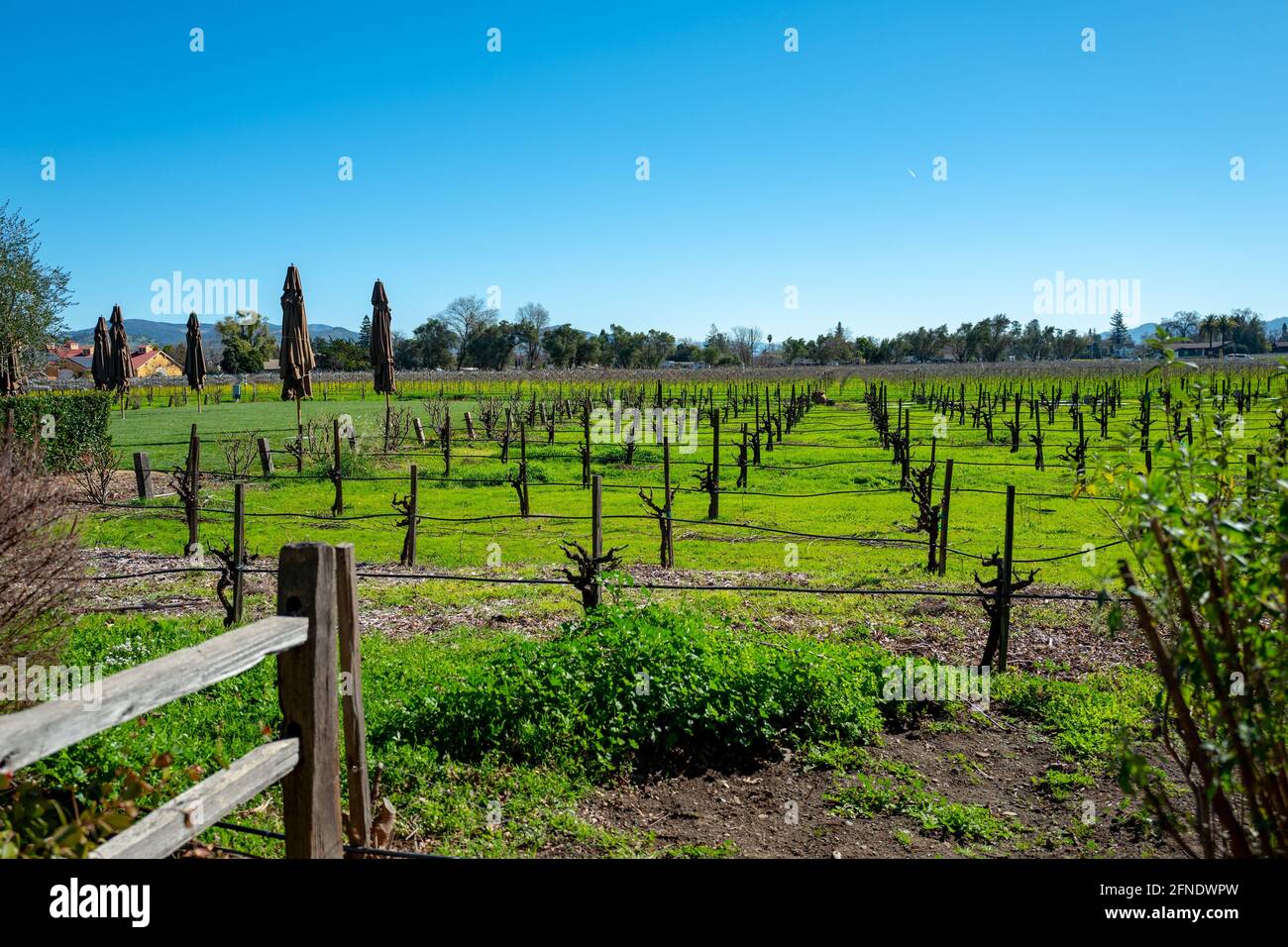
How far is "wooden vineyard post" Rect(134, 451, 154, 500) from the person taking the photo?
18219 millimetres

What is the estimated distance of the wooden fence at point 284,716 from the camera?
7.12ft

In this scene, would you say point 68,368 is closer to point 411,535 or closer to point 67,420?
point 67,420

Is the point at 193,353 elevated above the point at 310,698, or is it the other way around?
the point at 193,353

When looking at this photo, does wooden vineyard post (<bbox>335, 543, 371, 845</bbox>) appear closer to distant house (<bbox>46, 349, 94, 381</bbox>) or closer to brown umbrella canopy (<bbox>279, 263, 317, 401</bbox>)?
brown umbrella canopy (<bbox>279, 263, 317, 401</bbox>)

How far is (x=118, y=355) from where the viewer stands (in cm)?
3153

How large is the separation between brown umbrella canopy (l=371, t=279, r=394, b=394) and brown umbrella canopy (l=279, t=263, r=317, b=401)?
5.13 feet

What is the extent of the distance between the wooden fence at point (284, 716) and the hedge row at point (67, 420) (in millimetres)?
19248

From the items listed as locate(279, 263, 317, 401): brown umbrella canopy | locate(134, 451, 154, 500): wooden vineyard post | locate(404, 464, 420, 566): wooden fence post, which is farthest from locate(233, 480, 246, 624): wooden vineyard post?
locate(279, 263, 317, 401): brown umbrella canopy

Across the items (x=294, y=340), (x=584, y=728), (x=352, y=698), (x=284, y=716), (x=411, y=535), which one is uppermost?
(x=294, y=340)

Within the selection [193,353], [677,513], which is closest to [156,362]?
[193,353]

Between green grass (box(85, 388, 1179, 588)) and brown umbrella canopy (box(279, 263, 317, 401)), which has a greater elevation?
brown umbrella canopy (box(279, 263, 317, 401))

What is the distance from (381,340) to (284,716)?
21.2m
